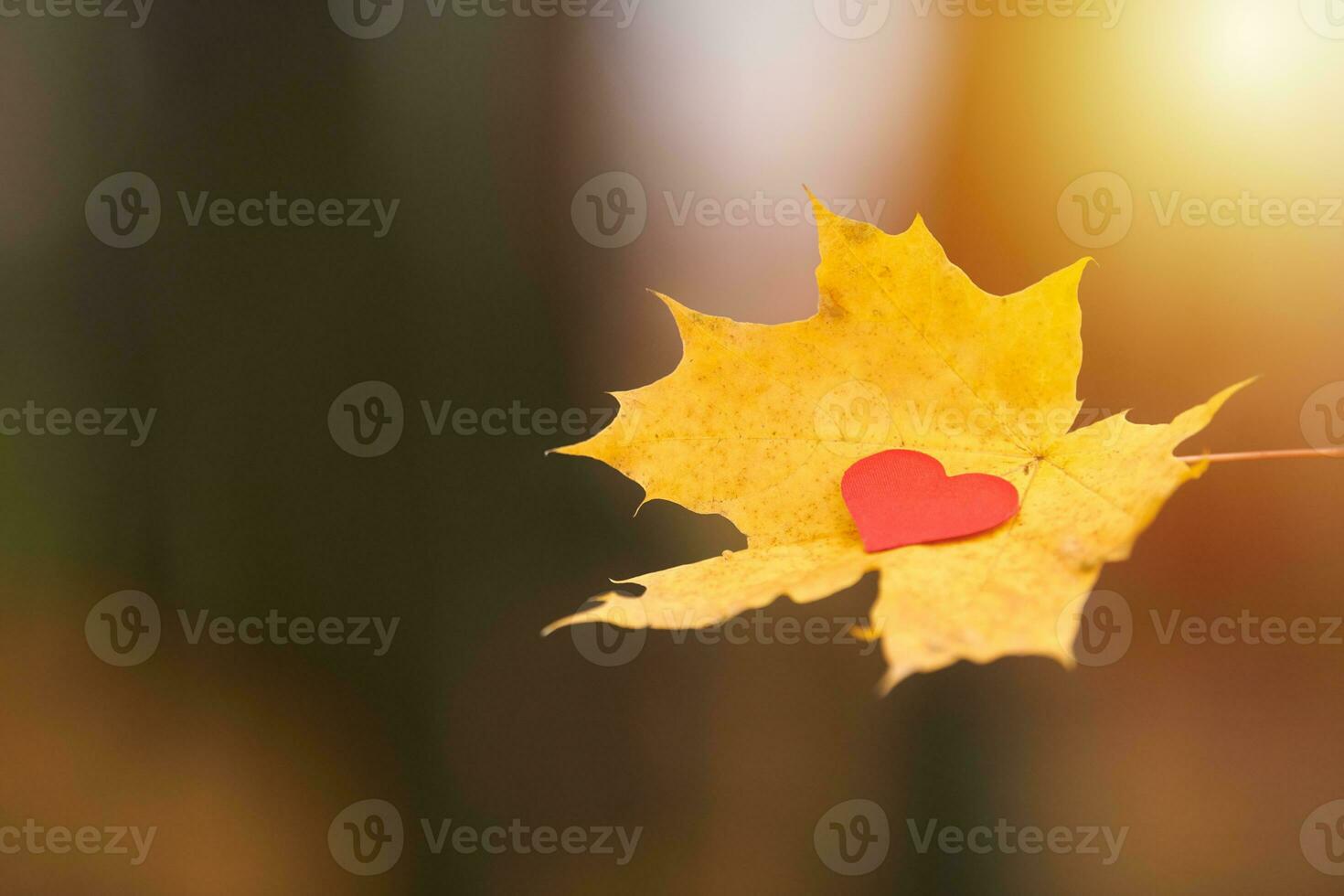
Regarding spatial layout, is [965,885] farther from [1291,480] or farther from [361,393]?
[361,393]

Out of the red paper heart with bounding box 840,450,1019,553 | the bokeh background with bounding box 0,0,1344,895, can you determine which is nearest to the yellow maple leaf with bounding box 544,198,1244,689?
the red paper heart with bounding box 840,450,1019,553

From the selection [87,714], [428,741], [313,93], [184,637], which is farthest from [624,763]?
[313,93]

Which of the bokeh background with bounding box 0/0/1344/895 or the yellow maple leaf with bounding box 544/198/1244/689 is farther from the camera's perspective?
the bokeh background with bounding box 0/0/1344/895

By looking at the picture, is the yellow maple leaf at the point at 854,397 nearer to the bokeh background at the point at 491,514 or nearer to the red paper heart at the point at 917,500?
the red paper heart at the point at 917,500

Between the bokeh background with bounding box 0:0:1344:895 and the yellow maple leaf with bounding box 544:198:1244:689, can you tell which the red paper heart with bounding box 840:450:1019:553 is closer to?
the yellow maple leaf with bounding box 544:198:1244:689

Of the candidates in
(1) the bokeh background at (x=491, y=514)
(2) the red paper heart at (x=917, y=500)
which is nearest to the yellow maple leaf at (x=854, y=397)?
(2) the red paper heart at (x=917, y=500)

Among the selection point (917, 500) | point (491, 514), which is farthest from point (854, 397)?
point (491, 514)
